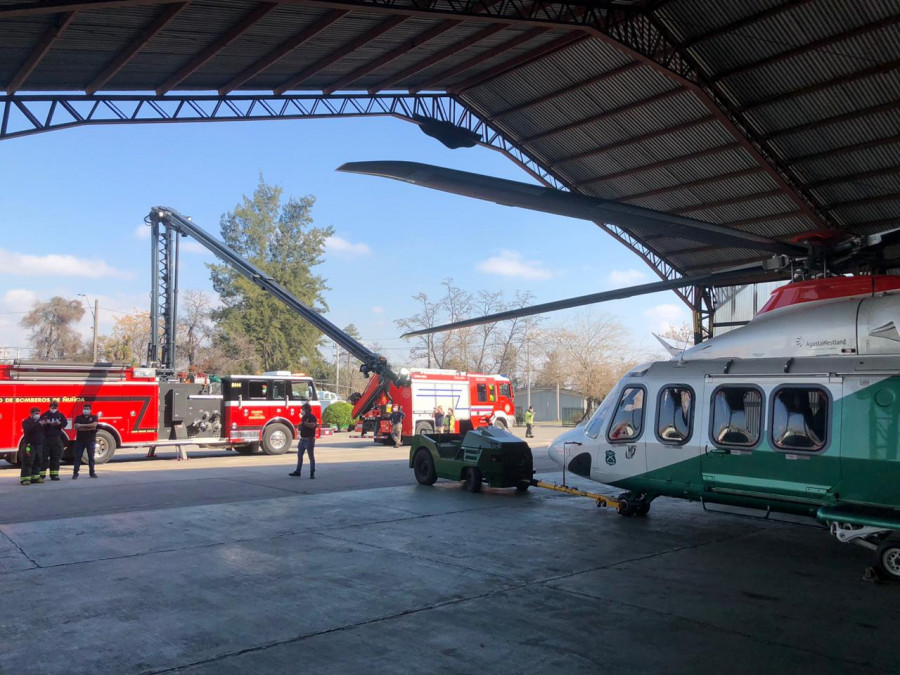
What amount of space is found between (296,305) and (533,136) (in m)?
9.01

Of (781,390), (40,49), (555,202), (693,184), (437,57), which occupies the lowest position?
(781,390)

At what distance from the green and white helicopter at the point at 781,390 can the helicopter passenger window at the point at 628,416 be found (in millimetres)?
23

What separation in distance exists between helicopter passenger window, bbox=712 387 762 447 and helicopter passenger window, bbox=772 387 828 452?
244mm

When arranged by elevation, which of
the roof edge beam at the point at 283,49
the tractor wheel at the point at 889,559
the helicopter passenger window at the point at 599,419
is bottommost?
the tractor wheel at the point at 889,559

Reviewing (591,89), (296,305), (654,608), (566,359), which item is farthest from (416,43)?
(566,359)

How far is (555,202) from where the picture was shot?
6.98 meters

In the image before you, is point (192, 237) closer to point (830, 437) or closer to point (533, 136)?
point (533, 136)

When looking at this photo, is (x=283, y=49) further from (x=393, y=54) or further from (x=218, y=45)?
(x=393, y=54)

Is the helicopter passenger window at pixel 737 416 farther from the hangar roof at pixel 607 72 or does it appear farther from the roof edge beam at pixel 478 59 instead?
the roof edge beam at pixel 478 59

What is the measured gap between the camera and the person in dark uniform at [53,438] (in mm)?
14055

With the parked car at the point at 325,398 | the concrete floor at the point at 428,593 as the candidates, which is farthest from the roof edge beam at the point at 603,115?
the parked car at the point at 325,398

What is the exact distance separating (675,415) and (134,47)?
1151 cm

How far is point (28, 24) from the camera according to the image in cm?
1124

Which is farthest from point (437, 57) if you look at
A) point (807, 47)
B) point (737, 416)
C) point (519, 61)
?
point (737, 416)
